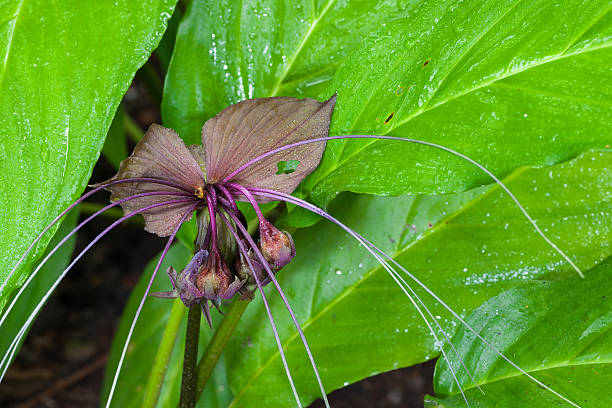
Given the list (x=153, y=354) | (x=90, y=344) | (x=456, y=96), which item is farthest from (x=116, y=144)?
(x=456, y=96)

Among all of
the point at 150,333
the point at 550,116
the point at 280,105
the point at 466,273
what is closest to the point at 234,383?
the point at 150,333

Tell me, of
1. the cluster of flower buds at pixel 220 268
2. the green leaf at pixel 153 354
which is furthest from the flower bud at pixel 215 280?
the green leaf at pixel 153 354

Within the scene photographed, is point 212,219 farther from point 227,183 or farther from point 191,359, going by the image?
point 191,359

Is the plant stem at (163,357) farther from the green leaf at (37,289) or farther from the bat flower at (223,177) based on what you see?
the bat flower at (223,177)

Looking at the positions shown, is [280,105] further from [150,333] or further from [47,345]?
[47,345]

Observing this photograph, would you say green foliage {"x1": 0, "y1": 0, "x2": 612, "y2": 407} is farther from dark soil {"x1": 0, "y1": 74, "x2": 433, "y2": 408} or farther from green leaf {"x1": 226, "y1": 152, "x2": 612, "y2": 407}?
dark soil {"x1": 0, "y1": 74, "x2": 433, "y2": 408}

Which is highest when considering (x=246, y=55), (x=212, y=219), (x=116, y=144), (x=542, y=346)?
(x=116, y=144)
